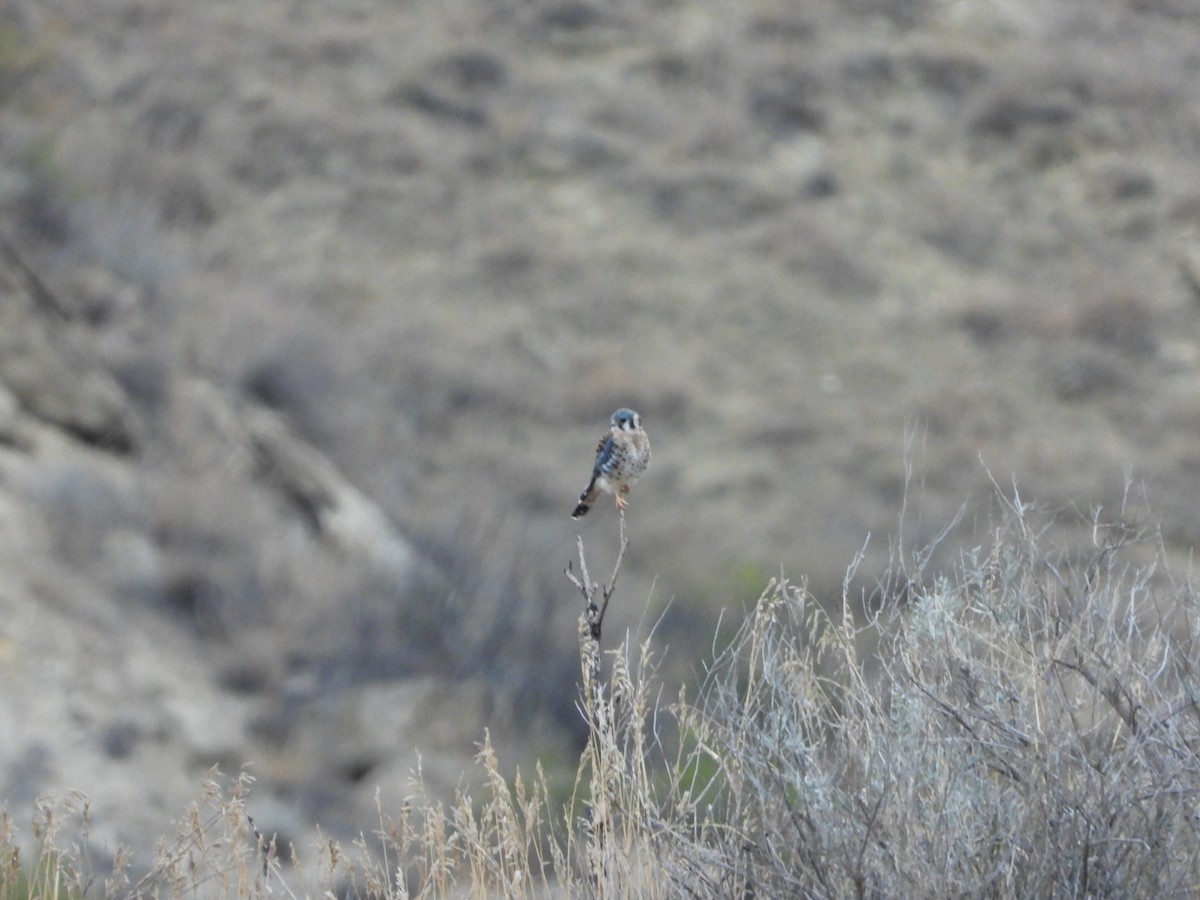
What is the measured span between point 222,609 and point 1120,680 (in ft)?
25.1

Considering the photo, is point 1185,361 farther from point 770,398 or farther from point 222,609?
point 222,609

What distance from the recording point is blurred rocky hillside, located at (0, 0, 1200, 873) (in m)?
9.68

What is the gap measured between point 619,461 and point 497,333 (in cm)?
1074

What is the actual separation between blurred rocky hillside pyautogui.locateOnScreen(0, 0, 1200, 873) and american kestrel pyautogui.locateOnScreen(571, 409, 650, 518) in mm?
3222

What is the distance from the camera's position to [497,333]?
569 inches

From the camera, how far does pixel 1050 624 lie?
371 centimetres

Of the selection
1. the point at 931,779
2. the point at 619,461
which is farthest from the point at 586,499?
the point at 931,779

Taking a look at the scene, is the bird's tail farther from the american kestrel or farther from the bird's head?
the bird's head

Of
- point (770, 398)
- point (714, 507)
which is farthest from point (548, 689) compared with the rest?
point (770, 398)

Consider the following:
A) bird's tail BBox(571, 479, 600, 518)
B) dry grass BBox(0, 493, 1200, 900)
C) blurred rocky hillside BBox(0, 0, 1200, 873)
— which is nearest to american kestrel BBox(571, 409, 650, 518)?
bird's tail BBox(571, 479, 600, 518)

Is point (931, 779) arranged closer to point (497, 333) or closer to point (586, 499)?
point (586, 499)

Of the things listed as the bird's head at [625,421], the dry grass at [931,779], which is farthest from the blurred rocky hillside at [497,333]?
the bird's head at [625,421]

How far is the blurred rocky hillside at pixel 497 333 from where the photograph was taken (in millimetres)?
9680

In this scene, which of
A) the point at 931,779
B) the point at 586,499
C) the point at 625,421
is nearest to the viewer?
the point at 931,779
